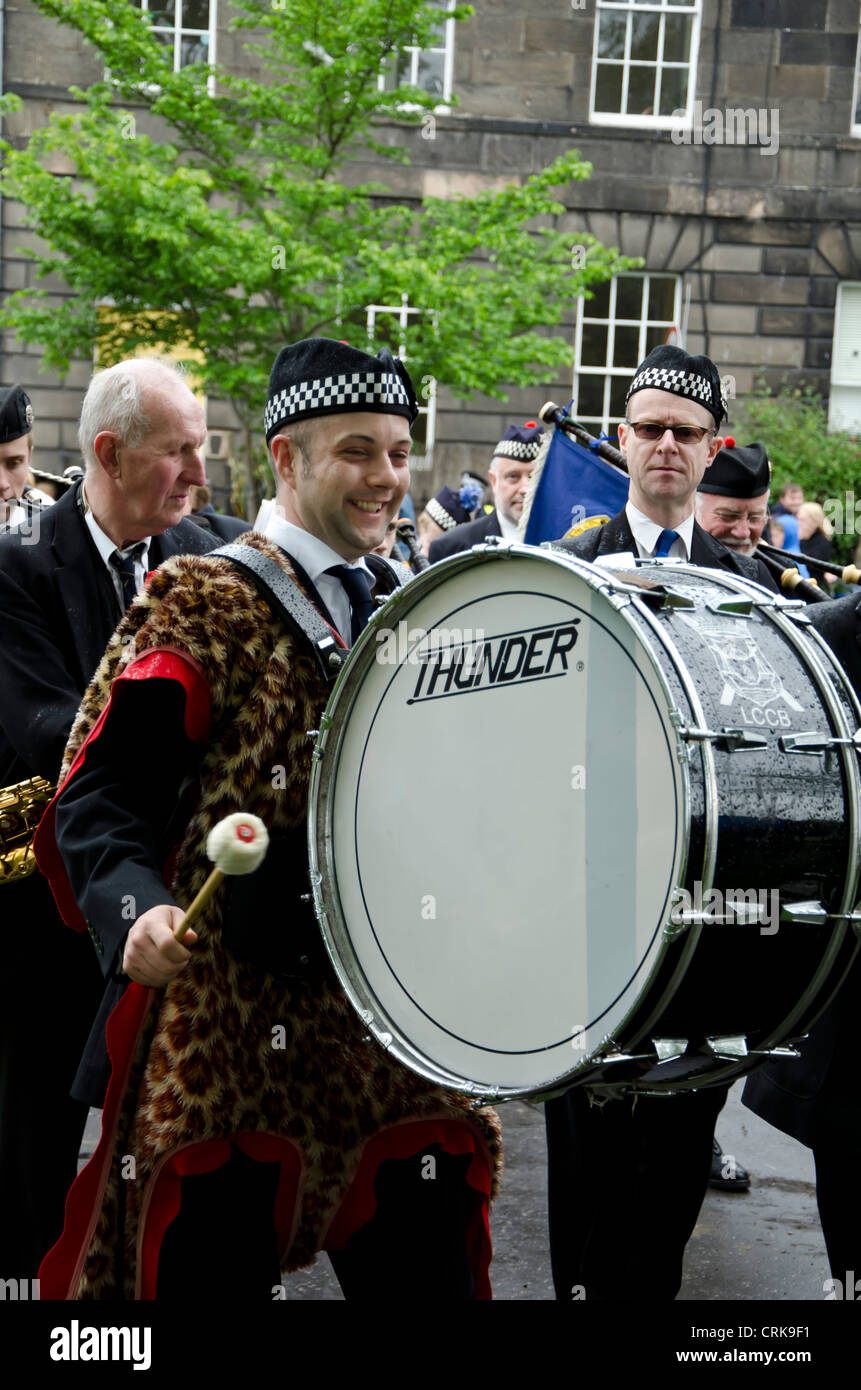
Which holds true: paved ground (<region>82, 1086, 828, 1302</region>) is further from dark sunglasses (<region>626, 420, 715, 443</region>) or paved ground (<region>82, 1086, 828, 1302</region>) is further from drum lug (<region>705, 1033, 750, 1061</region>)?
dark sunglasses (<region>626, 420, 715, 443</region>)

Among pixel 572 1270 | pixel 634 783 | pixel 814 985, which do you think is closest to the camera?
pixel 634 783

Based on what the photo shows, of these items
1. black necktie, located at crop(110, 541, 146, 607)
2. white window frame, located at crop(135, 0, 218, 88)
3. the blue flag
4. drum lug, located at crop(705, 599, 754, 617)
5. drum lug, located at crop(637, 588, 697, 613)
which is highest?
white window frame, located at crop(135, 0, 218, 88)

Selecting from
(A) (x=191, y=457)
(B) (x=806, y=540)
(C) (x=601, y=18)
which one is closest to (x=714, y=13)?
(C) (x=601, y=18)

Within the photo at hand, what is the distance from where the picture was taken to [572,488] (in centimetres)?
568

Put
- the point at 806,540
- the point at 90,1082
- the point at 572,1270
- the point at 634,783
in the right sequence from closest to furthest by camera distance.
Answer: the point at 634,783
the point at 90,1082
the point at 572,1270
the point at 806,540

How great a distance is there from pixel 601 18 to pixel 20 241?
6.93 metres

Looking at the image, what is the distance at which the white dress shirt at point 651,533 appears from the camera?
3.81m

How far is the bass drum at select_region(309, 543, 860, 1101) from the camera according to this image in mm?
2199

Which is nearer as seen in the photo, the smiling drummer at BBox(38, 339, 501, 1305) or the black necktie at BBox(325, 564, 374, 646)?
the smiling drummer at BBox(38, 339, 501, 1305)

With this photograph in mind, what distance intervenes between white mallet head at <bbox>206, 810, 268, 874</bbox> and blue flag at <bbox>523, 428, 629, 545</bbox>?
3.66m

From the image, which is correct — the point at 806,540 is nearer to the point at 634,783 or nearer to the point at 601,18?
the point at 601,18

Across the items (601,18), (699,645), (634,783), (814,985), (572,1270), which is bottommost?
(572,1270)

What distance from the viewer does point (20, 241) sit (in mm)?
17047

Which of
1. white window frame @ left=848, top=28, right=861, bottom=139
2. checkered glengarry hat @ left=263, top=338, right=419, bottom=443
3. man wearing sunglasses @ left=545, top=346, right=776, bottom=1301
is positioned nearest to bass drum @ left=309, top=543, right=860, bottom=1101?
checkered glengarry hat @ left=263, top=338, right=419, bottom=443
